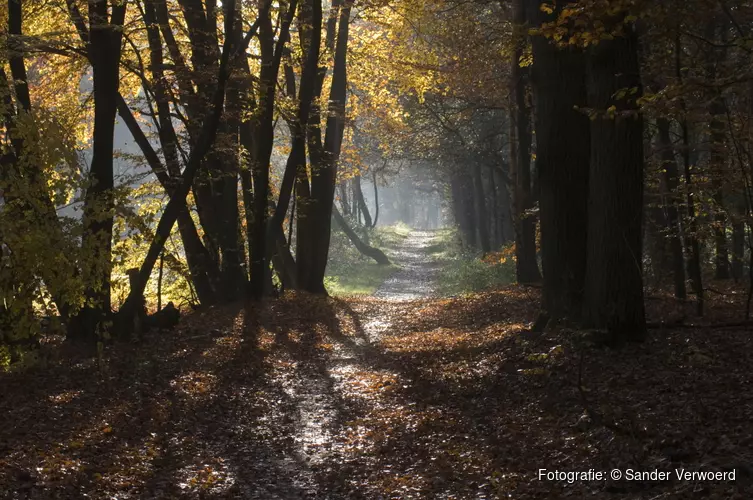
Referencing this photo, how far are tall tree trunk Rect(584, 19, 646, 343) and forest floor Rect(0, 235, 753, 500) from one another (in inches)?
18.7

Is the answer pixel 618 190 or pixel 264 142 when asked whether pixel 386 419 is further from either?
pixel 264 142

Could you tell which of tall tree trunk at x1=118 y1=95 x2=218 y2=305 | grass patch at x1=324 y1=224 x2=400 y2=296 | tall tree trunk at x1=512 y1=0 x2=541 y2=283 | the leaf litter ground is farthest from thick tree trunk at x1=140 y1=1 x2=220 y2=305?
grass patch at x1=324 y1=224 x2=400 y2=296

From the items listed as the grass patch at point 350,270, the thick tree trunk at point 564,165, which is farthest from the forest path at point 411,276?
the thick tree trunk at point 564,165

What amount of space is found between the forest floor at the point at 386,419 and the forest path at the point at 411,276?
13.4 metres

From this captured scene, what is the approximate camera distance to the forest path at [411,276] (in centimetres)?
2650

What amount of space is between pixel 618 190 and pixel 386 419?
4.05m

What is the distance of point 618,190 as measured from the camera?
8.96 meters

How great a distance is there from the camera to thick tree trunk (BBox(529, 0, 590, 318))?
10445 millimetres

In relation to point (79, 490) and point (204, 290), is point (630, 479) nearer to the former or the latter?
point (79, 490)

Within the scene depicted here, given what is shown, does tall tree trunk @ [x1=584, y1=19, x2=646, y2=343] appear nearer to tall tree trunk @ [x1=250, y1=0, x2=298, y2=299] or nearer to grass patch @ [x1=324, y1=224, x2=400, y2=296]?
tall tree trunk @ [x1=250, y1=0, x2=298, y2=299]

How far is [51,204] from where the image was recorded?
9312 mm

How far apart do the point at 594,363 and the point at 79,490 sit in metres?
5.84

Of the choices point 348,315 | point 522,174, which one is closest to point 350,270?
point 522,174

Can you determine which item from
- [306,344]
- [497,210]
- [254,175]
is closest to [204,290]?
[254,175]
